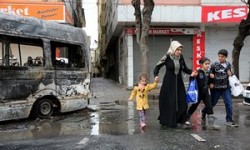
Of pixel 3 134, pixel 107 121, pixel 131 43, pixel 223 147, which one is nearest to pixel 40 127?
pixel 3 134

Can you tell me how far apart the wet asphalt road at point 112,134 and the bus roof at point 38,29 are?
87.2 inches

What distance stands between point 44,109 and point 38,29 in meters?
2.13

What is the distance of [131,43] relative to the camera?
22609 millimetres

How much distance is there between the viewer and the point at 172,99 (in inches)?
317

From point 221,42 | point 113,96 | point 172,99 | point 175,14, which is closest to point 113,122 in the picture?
point 172,99


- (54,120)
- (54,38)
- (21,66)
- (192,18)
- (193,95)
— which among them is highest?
(192,18)

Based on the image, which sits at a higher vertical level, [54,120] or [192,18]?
[192,18]

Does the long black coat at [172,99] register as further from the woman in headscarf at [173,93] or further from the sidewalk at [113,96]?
the sidewalk at [113,96]

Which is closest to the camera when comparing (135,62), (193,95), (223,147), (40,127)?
(223,147)

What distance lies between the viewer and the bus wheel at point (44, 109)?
33.2 feet

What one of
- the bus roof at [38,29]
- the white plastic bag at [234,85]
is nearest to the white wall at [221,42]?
the bus roof at [38,29]

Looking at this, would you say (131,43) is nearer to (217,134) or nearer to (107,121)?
(107,121)

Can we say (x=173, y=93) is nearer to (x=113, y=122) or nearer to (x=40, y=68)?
(x=113, y=122)

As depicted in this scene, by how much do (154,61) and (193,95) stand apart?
15001 mm
